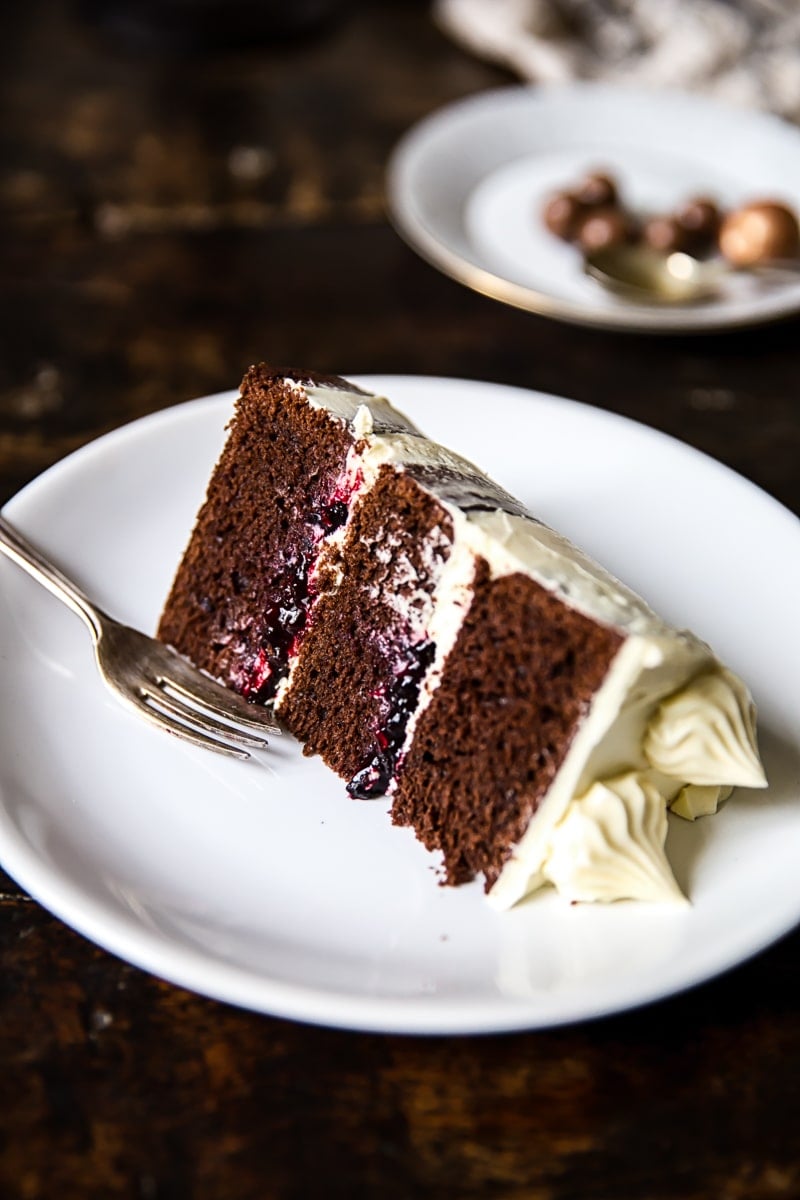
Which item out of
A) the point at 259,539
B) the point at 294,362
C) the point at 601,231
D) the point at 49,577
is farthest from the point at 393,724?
the point at 601,231

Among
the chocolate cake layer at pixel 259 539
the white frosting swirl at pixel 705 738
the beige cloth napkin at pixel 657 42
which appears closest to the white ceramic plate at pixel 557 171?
the beige cloth napkin at pixel 657 42

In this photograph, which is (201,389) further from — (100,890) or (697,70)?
(697,70)

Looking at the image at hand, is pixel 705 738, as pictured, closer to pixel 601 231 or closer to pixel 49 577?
pixel 49 577

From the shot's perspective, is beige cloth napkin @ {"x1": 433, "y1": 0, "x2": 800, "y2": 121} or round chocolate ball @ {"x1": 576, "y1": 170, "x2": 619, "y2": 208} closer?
round chocolate ball @ {"x1": 576, "y1": 170, "x2": 619, "y2": 208}

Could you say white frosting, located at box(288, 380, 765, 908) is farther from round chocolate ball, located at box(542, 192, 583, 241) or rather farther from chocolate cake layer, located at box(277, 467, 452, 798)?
round chocolate ball, located at box(542, 192, 583, 241)

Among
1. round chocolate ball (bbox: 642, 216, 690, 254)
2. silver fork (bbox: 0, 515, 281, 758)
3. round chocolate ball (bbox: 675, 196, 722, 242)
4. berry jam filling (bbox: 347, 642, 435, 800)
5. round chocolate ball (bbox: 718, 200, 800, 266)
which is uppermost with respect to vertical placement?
round chocolate ball (bbox: 718, 200, 800, 266)

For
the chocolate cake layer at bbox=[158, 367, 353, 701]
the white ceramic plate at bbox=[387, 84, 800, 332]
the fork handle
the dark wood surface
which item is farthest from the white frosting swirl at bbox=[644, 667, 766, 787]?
the white ceramic plate at bbox=[387, 84, 800, 332]
